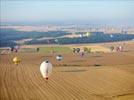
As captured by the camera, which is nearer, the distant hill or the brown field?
the brown field

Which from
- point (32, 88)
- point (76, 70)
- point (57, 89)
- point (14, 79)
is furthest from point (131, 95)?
point (76, 70)

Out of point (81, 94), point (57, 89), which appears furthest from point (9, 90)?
point (81, 94)

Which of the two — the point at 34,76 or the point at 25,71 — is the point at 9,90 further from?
the point at 25,71

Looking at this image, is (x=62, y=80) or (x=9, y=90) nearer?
(x=9, y=90)

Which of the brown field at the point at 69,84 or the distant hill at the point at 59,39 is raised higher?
the distant hill at the point at 59,39

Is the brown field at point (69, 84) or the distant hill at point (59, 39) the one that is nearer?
the brown field at point (69, 84)

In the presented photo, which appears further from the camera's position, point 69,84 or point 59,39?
point 59,39

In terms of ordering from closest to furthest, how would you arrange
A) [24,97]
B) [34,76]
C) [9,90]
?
[24,97]
[9,90]
[34,76]

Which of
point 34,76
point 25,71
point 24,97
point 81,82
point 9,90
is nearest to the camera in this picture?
point 24,97

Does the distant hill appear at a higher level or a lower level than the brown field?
higher

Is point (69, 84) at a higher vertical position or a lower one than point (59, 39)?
lower
